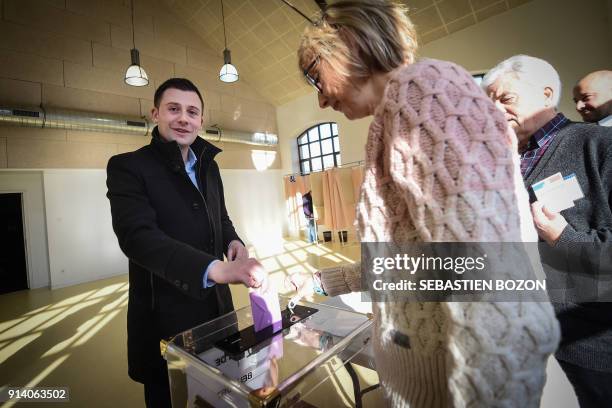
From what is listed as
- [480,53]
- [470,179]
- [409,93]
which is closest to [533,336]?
[470,179]

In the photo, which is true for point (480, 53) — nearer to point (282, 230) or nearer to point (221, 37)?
point (221, 37)

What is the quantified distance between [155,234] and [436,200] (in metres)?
0.88

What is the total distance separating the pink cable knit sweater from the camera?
38 cm

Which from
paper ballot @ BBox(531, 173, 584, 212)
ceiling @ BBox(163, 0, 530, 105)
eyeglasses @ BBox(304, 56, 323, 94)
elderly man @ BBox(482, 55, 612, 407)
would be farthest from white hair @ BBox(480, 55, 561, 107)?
ceiling @ BBox(163, 0, 530, 105)

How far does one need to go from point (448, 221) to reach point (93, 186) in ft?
19.4

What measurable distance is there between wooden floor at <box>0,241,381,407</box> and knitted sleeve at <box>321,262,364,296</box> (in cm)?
39

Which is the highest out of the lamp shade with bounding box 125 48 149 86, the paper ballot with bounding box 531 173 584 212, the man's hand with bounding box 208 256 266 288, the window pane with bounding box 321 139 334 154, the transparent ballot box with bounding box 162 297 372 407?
the lamp shade with bounding box 125 48 149 86

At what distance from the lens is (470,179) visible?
0.40 meters

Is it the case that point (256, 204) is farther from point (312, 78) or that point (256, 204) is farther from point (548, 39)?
point (312, 78)

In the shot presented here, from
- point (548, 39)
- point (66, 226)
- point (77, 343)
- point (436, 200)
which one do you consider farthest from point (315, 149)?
point (436, 200)

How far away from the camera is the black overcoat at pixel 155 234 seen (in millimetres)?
948

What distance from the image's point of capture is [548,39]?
386cm

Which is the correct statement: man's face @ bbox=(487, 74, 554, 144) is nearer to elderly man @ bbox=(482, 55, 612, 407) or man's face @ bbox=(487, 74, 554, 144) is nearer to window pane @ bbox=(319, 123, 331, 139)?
elderly man @ bbox=(482, 55, 612, 407)

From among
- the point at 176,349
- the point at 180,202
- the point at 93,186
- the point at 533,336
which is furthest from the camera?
the point at 93,186
